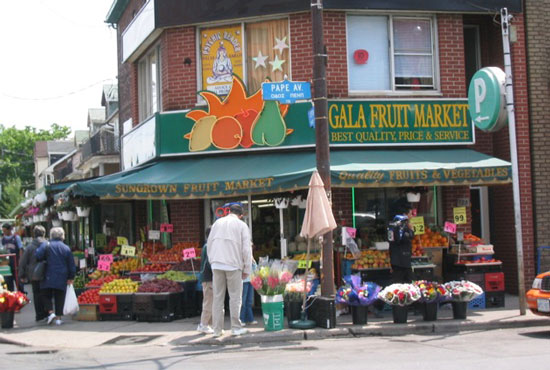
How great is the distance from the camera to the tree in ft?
241

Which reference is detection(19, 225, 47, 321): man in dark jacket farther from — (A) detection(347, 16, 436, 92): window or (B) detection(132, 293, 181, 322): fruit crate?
(A) detection(347, 16, 436, 92): window

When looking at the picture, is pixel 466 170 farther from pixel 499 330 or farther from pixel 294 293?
pixel 294 293

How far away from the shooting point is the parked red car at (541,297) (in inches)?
399

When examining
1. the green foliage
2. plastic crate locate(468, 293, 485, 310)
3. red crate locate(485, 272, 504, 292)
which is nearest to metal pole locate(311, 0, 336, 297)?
plastic crate locate(468, 293, 485, 310)

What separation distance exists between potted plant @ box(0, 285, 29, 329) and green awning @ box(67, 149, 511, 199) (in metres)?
2.24

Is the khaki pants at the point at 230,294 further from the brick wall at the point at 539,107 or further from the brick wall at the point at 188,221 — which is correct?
the brick wall at the point at 539,107

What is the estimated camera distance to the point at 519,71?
15234mm

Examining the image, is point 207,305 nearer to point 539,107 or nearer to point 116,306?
point 116,306

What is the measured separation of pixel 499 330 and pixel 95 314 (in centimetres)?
756

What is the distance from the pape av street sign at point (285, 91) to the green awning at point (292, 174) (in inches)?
60.1

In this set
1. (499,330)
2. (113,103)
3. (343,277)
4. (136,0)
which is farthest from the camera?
(113,103)

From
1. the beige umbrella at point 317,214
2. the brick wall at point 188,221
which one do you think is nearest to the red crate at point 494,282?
the beige umbrella at point 317,214

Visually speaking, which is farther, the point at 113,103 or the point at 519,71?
the point at 113,103

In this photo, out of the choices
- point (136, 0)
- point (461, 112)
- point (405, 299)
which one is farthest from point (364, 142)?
point (136, 0)
